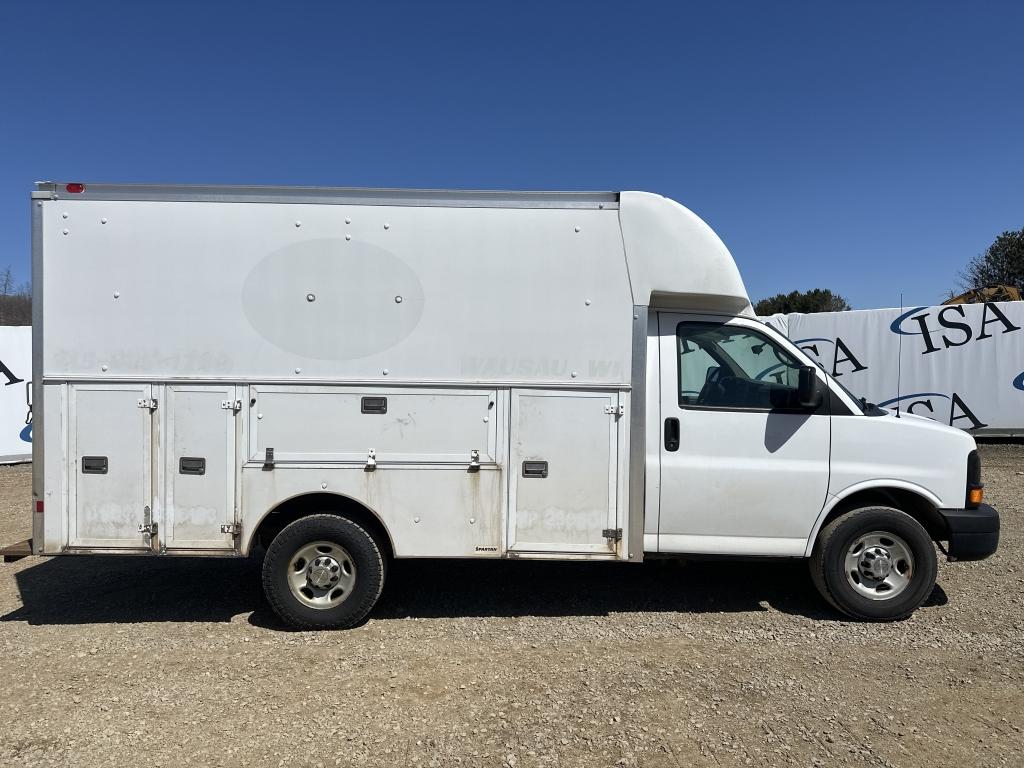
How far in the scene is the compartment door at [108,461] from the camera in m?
4.08

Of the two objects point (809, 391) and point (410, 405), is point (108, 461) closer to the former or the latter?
point (410, 405)

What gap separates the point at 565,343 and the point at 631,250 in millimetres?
783

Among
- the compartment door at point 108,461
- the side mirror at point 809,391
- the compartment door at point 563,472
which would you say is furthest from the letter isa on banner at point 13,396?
the side mirror at point 809,391

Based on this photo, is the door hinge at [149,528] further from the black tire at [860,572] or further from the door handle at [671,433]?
the black tire at [860,572]

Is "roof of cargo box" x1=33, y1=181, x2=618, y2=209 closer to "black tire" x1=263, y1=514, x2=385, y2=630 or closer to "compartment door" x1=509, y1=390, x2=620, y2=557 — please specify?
"compartment door" x1=509, y1=390, x2=620, y2=557

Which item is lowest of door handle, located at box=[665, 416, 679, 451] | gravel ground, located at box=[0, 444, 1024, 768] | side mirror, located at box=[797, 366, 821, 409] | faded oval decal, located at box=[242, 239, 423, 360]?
gravel ground, located at box=[0, 444, 1024, 768]

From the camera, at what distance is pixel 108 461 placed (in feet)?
13.4

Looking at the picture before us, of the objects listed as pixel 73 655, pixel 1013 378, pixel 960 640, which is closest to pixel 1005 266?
pixel 1013 378

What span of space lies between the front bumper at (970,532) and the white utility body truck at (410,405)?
19 mm

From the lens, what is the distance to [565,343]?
13.7 feet

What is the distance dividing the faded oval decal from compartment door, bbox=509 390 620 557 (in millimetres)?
994

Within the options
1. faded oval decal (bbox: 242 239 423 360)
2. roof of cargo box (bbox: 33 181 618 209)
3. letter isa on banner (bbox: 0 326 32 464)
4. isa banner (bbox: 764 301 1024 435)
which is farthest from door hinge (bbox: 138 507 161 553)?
isa banner (bbox: 764 301 1024 435)

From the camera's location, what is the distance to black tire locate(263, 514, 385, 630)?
4.14m

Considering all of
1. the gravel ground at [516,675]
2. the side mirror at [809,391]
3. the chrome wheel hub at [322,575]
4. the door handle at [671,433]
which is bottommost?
the gravel ground at [516,675]
